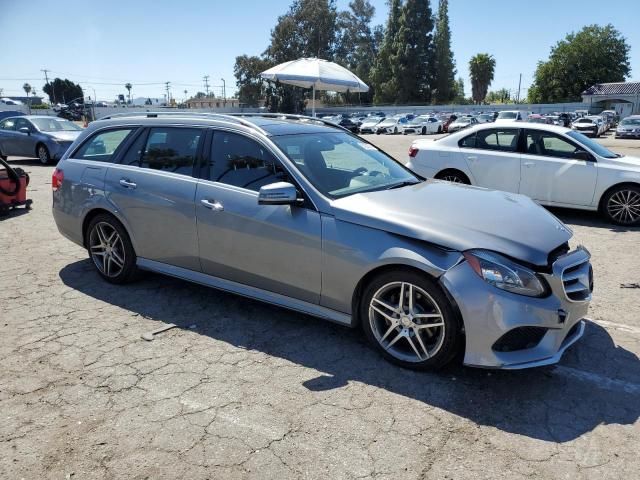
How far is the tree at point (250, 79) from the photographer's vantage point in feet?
233

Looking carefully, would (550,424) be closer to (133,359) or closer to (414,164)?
(133,359)

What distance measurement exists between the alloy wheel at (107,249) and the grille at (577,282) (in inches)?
153

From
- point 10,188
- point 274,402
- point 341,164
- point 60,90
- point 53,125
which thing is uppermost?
point 60,90

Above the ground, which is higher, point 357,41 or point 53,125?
point 357,41

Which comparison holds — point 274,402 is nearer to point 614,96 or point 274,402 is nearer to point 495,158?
point 495,158

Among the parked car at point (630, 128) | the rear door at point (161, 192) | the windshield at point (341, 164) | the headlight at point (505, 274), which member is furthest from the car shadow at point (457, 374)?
the parked car at point (630, 128)

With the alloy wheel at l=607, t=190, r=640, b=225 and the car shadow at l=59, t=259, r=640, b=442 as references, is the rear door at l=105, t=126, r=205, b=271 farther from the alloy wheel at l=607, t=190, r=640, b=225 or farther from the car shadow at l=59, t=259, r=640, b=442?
the alloy wheel at l=607, t=190, r=640, b=225

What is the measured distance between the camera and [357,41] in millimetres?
85375

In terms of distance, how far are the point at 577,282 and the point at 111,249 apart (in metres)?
4.14

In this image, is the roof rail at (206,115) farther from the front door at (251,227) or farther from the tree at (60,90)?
the tree at (60,90)

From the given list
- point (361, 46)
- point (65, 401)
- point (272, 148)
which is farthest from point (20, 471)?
point (361, 46)

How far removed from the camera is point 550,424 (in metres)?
2.87

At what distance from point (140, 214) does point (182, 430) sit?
7.81 ft

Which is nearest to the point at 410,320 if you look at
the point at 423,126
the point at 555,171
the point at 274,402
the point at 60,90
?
the point at 274,402
